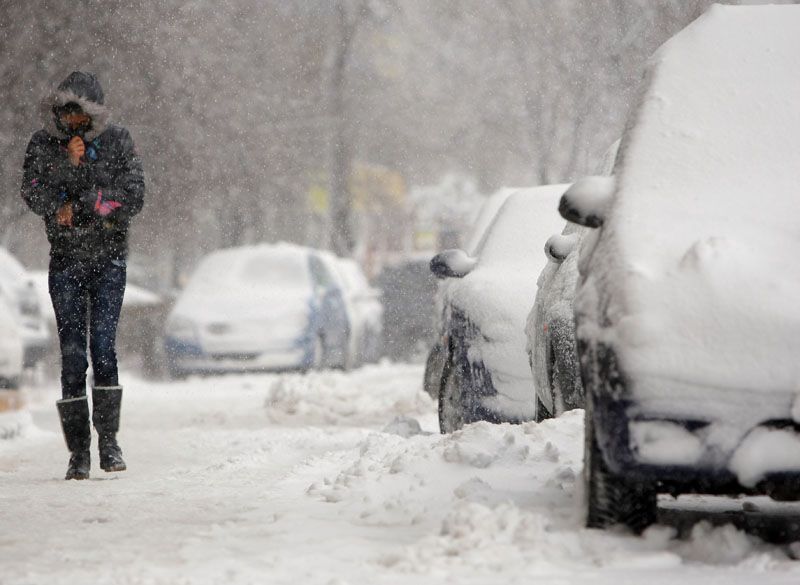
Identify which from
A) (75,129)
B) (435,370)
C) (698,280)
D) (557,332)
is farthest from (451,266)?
(698,280)

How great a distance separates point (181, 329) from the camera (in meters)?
18.6

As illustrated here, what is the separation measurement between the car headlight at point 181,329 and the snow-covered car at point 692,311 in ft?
42.6

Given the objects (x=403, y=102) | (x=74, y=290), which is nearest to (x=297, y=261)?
(x=74, y=290)

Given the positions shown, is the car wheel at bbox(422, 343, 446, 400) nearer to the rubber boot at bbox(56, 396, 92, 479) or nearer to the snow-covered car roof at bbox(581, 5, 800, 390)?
the rubber boot at bbox(56, 396, 92, 479)

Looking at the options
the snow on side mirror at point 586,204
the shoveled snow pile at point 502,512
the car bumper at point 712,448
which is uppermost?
the snow on side mirror at point 586,204

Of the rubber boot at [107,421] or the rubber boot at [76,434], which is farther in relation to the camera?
the rubber boot at [107,421]

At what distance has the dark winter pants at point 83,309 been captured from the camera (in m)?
7.71

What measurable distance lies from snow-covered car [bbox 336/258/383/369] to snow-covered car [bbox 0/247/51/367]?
449cm

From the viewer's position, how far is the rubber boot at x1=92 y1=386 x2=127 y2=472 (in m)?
7.82

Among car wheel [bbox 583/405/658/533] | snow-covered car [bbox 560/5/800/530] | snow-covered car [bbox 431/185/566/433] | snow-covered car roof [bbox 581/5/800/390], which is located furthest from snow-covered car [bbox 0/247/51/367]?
car wheel [bbox 583/405/658/533]

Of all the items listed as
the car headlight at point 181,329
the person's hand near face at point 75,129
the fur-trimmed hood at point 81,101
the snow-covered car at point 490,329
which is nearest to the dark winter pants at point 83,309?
the person's hand near face at point 75,129

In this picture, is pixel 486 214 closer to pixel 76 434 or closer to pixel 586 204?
pixel 76 434

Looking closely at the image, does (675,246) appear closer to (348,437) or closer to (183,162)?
(348,437)

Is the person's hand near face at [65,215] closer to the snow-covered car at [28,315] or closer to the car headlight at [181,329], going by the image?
the snow-covered car at [28,315]
